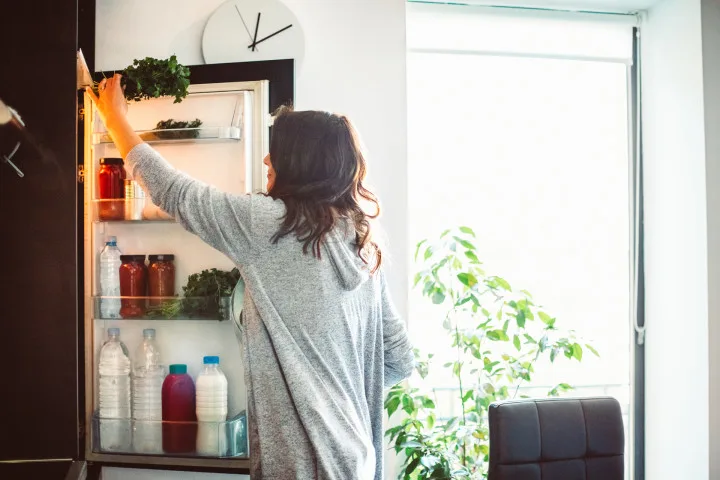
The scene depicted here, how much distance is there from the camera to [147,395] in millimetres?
1883

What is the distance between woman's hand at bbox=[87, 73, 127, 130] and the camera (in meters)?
1.65

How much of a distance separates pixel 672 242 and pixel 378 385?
1.55 meters

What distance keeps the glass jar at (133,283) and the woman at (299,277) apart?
520 mm

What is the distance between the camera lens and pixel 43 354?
148 cm

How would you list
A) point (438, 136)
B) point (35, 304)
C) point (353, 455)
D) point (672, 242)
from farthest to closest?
point (438, 136) < point (672, 242) < point (35, 304) < point (353, 455)

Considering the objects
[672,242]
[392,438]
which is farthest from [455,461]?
[672,242]

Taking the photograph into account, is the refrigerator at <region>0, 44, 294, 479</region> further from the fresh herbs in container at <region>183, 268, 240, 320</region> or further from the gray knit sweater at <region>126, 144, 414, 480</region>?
the gray knit sweater at <region>126, 144, 414, 480</region>

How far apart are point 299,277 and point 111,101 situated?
75cm

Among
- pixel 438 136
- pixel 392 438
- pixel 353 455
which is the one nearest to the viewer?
pixel 353 455

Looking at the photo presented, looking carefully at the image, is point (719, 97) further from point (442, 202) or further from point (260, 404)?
point (260, 404)

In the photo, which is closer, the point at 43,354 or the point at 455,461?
the point at 43,354

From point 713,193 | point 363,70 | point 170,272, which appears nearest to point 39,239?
point 170,272

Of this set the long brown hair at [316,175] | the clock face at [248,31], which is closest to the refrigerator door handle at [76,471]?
the long brown hair at [316,175]

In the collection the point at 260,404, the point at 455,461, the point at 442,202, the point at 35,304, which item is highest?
the point at 442,202
